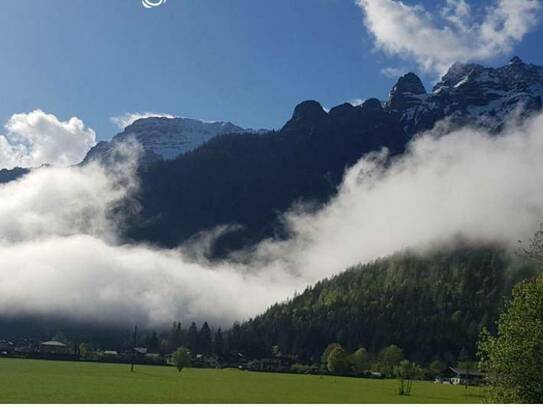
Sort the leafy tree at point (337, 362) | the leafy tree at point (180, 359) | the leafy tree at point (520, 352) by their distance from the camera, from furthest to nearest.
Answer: the leafy tree at point (337, 362) < the leafy tree at point (180, 359) < the leafy tree at point (520, 352)

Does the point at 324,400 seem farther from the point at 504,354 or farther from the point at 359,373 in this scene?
the point at 359,373

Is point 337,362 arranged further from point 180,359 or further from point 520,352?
point 520,352

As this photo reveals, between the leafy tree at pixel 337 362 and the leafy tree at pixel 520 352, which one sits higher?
the leafy tree at pixel 520 352

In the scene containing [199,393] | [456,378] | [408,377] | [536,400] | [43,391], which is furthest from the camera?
[456,378]

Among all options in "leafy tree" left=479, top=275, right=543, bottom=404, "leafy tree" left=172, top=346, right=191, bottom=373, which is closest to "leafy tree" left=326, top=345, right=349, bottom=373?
"leafy tree" left=172, top=346, right=191, bottom=373

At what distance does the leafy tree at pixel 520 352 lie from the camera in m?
41.5

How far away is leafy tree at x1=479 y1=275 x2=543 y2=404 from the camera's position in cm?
4150

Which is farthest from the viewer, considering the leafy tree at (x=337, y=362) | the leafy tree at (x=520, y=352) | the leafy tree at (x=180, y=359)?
the leafy tree at (x=337, y=362)

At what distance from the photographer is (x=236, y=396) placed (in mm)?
79688

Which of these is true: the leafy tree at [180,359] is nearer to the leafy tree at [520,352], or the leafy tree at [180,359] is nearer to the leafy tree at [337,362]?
the leafy tree at [337,362]

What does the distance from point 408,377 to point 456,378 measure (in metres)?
36.4

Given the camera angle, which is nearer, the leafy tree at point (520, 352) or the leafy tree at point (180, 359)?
the leafy tree at point (520, 352)

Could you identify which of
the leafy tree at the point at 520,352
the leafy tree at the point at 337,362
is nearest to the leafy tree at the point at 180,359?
the leafy tree at the point at 337,362

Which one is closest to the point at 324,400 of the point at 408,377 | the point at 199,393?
the point at 199,393
